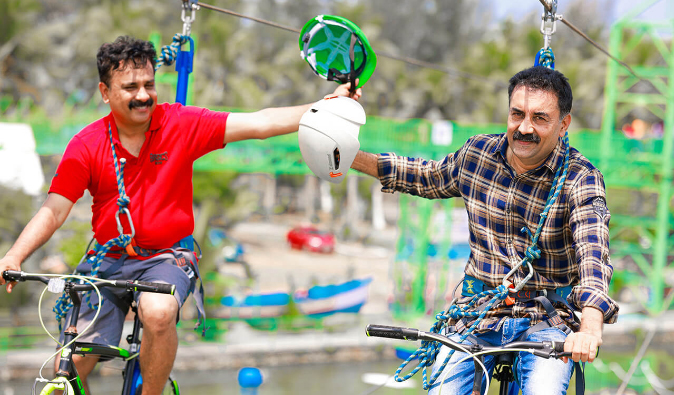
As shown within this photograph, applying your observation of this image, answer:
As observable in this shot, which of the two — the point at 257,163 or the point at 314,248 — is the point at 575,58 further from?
the point at 257,163

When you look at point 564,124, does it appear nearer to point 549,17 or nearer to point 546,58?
point 546,58

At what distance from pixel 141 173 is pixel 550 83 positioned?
2.10m

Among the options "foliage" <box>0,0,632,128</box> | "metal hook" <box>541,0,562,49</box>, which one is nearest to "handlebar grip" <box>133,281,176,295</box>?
"metal hook" <box>541,0,562,49</box>

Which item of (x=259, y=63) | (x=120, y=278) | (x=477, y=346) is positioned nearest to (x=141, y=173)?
(x=120, y=278)

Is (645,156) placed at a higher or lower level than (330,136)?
higher

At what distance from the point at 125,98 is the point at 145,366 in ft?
4.50

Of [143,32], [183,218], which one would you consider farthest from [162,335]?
[143,32]

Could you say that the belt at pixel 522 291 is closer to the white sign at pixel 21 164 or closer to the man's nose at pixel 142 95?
the man's nose at pixel 142 95

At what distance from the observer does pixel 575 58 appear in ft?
110

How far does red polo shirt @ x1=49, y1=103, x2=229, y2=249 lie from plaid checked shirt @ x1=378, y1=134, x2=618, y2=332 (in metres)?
1.42

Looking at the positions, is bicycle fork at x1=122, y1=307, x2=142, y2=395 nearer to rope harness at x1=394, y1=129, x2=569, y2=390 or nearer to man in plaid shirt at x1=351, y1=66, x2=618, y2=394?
rope harness at x1=394, y1=129, x2=569, y2=390

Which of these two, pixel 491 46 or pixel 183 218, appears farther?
pixel 491 46

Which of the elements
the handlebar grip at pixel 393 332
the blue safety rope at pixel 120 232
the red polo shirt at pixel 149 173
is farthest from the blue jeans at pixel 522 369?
the blue safety rope at pixel 120 232

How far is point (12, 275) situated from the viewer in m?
3.18
